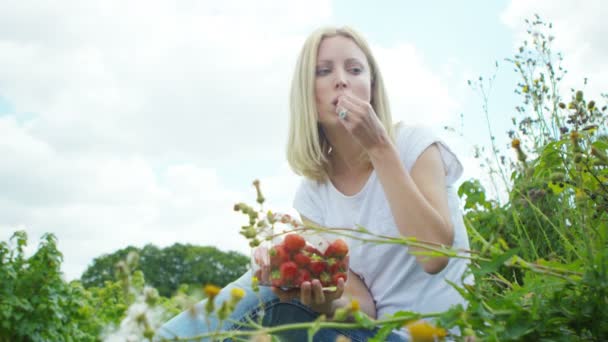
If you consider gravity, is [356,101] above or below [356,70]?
below

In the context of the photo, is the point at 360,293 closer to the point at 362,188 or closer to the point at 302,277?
the point at 362,188

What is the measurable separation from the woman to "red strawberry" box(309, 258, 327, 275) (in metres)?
0.05

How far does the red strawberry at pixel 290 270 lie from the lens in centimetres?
133

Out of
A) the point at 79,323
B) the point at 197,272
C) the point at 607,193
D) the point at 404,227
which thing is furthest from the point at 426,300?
the point at 197,272

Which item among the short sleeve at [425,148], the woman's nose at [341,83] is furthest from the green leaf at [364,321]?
the woman's nose at [341,83]

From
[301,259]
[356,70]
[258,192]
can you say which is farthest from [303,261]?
[356,70]

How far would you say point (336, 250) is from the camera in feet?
4.48

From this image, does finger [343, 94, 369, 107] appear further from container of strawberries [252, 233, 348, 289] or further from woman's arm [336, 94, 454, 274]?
container of strawberries [252, 233, 348, 289]

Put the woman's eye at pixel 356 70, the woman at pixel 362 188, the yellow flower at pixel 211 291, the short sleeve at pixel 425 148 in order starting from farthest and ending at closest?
1. the woman's eye at pixel 356 70
2. the short sleeve at pixel 425 148
3. the woman at pixel 362 188
4. the yellow flower at pixel 211 291

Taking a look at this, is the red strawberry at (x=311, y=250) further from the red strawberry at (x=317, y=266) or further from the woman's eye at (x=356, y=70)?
the woman's eye at (x=356, y=70)

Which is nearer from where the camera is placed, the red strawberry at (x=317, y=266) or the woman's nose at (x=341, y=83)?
the red strawberry at (x=317, y=266)

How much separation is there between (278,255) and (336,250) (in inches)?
5.2

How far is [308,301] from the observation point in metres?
1.33

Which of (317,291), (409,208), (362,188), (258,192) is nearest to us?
(258,192)
